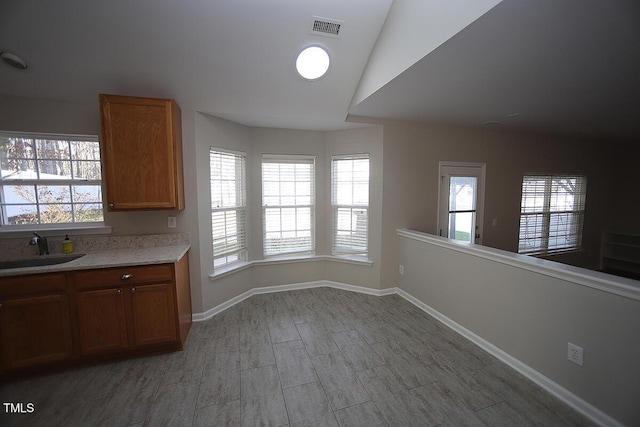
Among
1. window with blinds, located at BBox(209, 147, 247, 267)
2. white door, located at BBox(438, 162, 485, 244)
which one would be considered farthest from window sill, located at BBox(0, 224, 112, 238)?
white door, located at BBox(438, 162, 485, 244)

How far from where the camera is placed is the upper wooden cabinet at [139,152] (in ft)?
7.18

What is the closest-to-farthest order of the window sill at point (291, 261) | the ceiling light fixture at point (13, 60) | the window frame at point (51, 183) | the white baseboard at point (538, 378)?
the white baseboard at point (538, 378), the ceiling light fixture at point (13, 60), the window frame at point (51, 183), the window sill at point (291, 261)

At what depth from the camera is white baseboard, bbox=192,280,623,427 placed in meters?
1.59

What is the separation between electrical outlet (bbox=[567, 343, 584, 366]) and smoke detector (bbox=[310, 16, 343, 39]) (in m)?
3.03

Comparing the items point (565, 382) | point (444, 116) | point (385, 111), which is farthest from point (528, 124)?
point (565, 382)

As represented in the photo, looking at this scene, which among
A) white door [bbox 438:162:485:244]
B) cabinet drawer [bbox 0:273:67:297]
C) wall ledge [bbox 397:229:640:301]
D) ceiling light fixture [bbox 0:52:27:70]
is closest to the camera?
wall ledge [bbox 397:229:640:301]

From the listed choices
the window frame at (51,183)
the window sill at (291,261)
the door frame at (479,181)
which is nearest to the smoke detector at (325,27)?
the door frame at (479,181)

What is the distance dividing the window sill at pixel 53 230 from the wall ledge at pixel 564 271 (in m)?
3.76

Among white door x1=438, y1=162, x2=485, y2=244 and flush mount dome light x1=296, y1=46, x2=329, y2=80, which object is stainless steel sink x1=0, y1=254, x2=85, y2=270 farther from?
white door x1=438, y1=162, x2=485, y2=244

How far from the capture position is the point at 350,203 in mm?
3604

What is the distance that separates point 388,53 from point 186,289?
3.08 m

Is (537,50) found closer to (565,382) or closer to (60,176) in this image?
(565,382)

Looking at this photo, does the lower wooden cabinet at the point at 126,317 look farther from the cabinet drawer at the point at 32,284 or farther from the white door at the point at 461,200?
the white door at the point at 461,200

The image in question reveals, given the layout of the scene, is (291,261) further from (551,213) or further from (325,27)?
(551,213)
